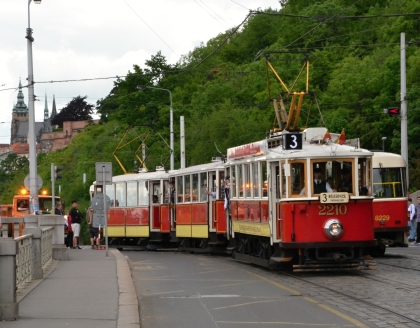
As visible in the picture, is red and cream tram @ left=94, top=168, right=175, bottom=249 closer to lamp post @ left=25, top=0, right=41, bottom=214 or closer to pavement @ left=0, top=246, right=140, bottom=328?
lamp post @ left=25, top=0, right=41, bottom=214

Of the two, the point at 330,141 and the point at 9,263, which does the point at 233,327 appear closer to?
the point at 9,263

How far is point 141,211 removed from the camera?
39.2 meters

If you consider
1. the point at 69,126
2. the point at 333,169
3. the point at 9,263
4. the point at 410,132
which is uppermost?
the point at 69,126

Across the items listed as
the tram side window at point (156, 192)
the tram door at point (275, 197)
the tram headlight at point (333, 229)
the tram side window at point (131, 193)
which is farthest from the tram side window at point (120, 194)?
the tram headlight at point (333, 229)

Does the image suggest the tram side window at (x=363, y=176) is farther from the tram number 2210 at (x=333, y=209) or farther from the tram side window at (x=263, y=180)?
the tram side window at (x=263, y=180)

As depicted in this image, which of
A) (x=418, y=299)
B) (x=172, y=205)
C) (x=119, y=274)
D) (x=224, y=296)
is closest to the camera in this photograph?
(x=418, y=299)

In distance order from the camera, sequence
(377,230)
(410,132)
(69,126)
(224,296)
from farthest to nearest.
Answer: (69,126) < (410,132) < (377,230) < (224,296)

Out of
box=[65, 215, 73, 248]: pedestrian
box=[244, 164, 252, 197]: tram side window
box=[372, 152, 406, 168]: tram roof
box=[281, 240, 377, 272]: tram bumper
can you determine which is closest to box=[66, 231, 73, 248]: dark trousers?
box=[65, 215, 73, 248]: pedestrian

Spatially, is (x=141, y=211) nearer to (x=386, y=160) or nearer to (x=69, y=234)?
(x=69, y=234)

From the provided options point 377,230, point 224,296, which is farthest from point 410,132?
point 224,296

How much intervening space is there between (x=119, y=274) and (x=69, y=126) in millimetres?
153899

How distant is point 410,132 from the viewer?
63.8 meters

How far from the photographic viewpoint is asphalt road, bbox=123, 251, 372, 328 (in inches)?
517

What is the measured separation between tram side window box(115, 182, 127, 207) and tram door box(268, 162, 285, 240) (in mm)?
A: 19263
